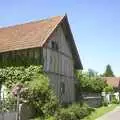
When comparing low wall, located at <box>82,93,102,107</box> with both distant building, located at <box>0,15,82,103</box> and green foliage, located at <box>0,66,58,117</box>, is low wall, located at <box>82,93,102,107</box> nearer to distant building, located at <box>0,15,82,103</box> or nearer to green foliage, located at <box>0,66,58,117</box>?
distant building, located at <box>0,15,82,103</box>

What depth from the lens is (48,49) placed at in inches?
1191

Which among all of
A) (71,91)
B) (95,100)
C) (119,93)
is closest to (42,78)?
(71,91)

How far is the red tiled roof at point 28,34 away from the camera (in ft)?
94.2

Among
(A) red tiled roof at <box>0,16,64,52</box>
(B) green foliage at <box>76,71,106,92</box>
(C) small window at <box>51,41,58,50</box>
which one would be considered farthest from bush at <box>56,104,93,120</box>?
(B) green foliage at <box>76,71,106,92</box>

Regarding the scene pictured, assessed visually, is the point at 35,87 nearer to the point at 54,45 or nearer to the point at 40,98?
the point at 40,98

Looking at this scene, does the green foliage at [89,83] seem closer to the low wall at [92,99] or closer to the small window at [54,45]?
the low wall at [92,99]

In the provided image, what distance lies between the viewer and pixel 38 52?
94.7 ft

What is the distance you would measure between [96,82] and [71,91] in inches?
376

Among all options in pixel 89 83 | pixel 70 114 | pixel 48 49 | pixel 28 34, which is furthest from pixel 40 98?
pixel 89 83

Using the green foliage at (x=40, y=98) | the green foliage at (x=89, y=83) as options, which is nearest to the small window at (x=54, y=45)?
the green foliage at (x=40, y=98)

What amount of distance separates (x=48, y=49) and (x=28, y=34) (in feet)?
7.61

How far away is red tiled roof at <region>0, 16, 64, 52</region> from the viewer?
94.2 ft

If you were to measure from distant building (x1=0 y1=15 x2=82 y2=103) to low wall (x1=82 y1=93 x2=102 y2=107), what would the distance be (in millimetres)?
2594

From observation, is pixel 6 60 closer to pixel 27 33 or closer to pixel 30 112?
pixel 27 33
